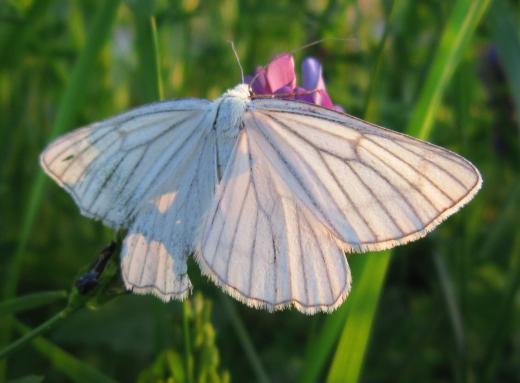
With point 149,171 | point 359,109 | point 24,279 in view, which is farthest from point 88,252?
point 149,171

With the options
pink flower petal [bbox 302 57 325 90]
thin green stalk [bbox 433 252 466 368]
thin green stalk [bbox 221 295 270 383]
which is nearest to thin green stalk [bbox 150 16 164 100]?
pink flower petal [bbox 302 57 325 90]

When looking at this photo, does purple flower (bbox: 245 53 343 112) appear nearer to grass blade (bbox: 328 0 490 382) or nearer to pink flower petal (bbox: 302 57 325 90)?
pink flower petal (bbox: 302 57 325 90)

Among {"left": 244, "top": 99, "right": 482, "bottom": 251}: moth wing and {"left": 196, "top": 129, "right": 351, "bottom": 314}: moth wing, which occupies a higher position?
{"left": 244, "top": 99, "right": 482, "bottom": 251}: moth wing

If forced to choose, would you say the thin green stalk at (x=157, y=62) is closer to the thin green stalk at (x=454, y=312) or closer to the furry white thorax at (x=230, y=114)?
the furry white thorax at (x=230, y=114)

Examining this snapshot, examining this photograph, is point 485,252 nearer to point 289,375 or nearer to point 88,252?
point 289,375

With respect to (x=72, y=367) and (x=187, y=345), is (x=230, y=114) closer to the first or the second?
(x=187, y=345)

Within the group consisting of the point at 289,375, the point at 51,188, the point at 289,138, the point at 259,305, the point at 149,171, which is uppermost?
the point at 289,138

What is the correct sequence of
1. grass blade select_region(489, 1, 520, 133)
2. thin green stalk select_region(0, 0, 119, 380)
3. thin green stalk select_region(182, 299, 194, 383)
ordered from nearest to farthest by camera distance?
thin green stalk select_region(182, 299, 194, 383), thin green stalk select_region(0, 0, 119, 380), grass blade select_region(489, 1, 520, 133)
